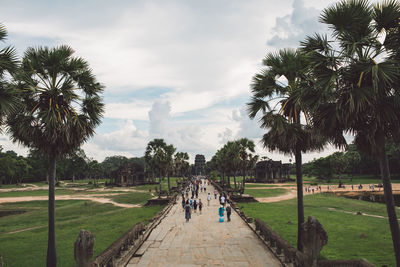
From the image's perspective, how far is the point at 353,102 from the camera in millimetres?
7074

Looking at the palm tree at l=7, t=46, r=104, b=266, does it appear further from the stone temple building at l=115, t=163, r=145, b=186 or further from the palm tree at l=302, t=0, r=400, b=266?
the stone temple building at l=115, t=163, r=145, b=186

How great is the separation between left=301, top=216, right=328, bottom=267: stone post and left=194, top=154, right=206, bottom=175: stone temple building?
574ft

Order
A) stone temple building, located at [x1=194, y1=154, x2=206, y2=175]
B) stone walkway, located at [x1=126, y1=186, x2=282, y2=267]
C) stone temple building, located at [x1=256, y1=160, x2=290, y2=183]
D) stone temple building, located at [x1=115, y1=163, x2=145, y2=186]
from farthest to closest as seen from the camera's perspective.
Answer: stone temple building, located at [x1=194, y1=154, x2=206, y2=175], stone temple building, located at [x1=256, y1=160, x2=290, y2=183], stone temple building, located at [x1=115, y1=163, x2=145, y2=186], stone walkway, located at [x1=126, y1=186, x2=282, y2=267]

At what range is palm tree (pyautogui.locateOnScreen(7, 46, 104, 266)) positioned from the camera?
1081cm

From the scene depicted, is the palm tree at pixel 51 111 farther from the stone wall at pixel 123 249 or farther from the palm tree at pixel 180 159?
the palm tree at pixel 180 159

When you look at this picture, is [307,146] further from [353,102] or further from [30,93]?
[30,93]

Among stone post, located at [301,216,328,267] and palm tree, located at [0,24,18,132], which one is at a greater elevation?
palm tree, located at [0,24,18,132]

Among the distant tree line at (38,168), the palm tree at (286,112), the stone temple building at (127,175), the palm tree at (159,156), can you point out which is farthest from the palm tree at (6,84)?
the distant tree line at (38,168)

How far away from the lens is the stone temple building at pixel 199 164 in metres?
184

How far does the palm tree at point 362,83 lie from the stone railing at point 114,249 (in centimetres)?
757

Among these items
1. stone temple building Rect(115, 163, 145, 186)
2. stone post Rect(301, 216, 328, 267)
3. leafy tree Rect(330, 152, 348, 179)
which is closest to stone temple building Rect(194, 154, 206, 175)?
stone temple building Rect(115, 163, 145, 186)

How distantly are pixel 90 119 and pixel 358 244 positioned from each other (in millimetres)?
15199

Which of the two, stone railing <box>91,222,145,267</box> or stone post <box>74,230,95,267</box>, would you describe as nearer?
stone post <box>74,230,95,267</box>

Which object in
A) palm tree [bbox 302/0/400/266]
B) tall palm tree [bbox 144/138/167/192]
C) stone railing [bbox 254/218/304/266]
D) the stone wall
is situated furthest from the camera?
tall palm tree [bbox 144/138/167/192]
